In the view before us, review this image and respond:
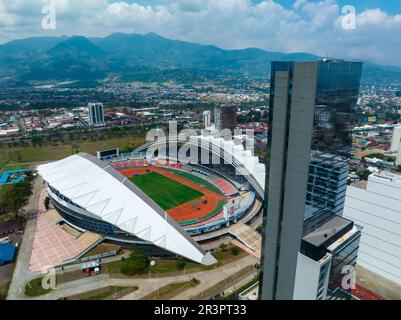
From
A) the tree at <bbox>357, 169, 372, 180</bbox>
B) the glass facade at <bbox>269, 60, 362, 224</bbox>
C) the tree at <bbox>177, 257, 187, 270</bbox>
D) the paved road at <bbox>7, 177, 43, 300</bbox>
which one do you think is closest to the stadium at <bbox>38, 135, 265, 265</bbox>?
the tree at <bbox>177, 257, 187, 270</bbox>

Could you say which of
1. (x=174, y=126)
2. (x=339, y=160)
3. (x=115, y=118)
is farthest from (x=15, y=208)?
(x=115, y=118)

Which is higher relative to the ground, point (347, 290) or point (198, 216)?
point (347, 290)

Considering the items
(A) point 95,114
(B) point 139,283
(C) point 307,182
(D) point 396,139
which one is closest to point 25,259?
(B) point 139,283

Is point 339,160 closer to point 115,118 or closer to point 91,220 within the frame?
point 91,220

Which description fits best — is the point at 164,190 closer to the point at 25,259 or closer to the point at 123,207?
the point at 123,207

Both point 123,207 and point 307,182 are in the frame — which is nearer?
point 307,182

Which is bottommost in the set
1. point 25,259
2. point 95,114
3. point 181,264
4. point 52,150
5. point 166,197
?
point 25,259

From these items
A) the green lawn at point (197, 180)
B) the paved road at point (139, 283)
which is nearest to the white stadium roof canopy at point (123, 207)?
the paved road at point (139, 283)
